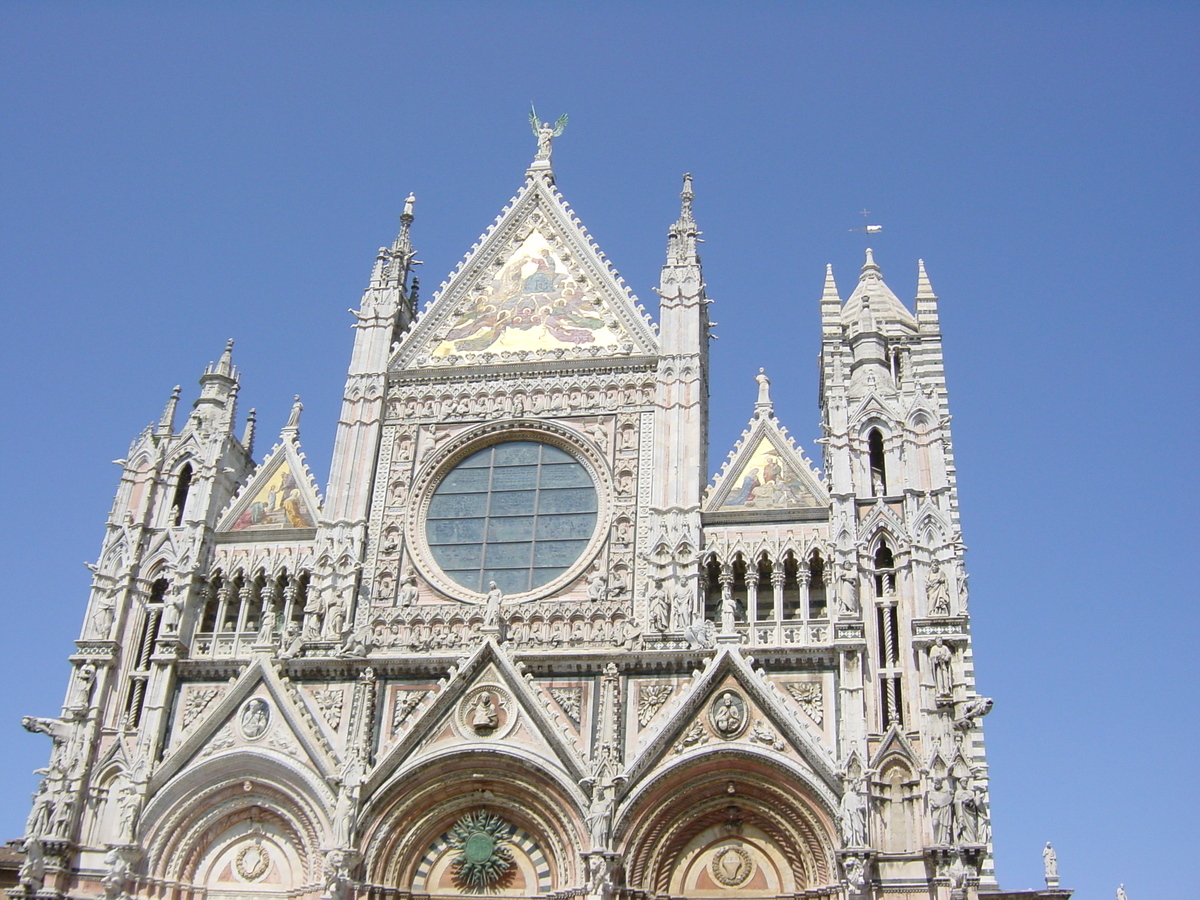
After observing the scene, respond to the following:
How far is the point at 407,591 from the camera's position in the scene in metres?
24.0

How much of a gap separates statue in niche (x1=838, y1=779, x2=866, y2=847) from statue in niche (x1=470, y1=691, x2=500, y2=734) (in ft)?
19.5

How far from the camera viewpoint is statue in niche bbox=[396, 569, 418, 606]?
2386cm

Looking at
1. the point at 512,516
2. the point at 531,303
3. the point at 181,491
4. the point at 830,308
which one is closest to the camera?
the point at 512,516

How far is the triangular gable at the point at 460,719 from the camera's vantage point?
2142 cm

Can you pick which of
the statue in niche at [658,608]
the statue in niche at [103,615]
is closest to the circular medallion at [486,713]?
the statue in niche at [658,608]

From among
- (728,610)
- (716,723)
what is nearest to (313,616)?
(728,610)

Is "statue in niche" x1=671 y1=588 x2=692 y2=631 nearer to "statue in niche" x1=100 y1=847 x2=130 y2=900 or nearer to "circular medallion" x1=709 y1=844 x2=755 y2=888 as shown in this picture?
"circular medallion" x1=709 y1=844 x2=755 y2=888

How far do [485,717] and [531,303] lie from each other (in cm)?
965

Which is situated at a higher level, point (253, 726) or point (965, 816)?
point (253, 726)

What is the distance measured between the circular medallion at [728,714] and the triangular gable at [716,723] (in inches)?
0.9

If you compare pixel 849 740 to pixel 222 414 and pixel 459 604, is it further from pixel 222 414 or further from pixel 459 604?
pixel 222 414

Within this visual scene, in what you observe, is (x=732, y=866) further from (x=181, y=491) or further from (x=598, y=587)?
(x=181, y=491)

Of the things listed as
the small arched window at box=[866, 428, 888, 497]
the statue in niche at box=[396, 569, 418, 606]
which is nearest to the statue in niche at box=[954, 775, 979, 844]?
the small arched window at box=[866, 428, 888, 497]

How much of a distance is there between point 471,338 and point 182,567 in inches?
297
